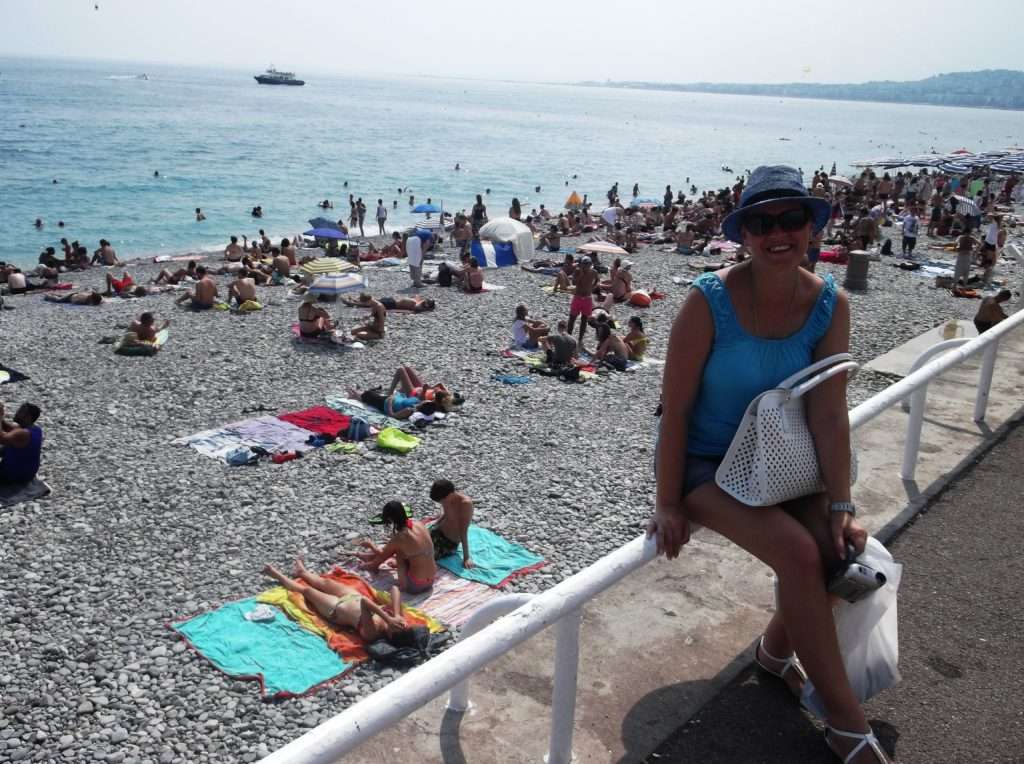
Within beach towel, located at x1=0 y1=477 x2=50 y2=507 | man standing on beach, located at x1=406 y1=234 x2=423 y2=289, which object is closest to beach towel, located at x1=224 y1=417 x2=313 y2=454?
beach towel, located at x1=0 y1=477 x2=50 y2=507

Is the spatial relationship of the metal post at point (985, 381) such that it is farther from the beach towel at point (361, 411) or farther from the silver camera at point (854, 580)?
the beach towel at point (361, 411)

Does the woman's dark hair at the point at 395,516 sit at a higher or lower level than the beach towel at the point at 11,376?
higher

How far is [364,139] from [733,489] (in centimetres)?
8944

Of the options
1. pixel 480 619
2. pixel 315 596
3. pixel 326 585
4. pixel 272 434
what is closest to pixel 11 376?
pixel 272 434

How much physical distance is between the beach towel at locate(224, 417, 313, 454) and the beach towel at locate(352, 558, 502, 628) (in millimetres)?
3214

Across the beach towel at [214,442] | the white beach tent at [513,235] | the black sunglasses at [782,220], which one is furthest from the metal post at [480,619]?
the white beach tent at [513,235]

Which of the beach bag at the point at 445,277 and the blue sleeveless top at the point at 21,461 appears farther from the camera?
the beach bag at the point at 445,277

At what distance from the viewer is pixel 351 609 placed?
629 cm

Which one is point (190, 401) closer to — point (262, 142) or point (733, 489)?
point (733, 489)

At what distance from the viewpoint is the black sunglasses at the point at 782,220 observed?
7.79 feet

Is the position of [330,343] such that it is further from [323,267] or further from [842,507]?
[842,507]

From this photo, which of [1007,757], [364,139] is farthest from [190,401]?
[364,139]

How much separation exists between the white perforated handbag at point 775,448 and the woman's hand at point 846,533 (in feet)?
0.38

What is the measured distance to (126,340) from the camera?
14.2 metres
